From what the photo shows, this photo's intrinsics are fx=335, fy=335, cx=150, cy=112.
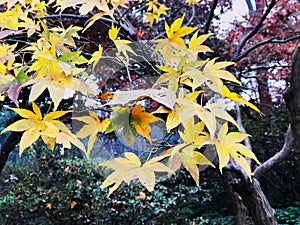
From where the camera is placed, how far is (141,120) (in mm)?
641

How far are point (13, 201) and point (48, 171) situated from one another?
343 millimetres

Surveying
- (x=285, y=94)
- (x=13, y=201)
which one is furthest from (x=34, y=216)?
(x=285, y=94)

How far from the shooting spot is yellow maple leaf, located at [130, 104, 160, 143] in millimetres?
633

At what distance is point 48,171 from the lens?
2.76 meters

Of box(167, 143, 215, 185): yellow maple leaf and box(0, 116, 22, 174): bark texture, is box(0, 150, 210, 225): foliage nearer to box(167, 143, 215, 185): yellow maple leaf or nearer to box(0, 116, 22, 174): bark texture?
box(0, 116, 22, 174): bark texture

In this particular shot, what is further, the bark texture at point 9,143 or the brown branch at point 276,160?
the bark texture at point 9,143

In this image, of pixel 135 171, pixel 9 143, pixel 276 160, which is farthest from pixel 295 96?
pixel 9 143

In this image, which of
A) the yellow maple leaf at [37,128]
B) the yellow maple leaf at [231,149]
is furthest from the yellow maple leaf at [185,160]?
the yellow maple leaf at [37,128]

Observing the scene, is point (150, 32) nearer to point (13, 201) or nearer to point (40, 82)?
point (13, 201)

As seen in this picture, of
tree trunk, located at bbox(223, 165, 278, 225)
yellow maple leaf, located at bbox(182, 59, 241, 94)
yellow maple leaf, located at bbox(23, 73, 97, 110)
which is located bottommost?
tree trunk, located at bbox(223, 165, 278, 225)

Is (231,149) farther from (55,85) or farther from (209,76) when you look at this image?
(55,85)

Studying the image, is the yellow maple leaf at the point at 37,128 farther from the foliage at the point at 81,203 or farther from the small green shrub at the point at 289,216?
the small green shrub at the point at 289,216

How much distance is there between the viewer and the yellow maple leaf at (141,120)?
63 centimetres

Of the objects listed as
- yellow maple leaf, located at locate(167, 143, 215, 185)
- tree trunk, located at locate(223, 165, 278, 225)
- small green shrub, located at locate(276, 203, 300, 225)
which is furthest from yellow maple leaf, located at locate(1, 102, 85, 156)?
small green shrub, located at locate(276, 203, 300, 225)
